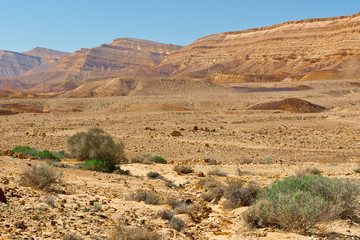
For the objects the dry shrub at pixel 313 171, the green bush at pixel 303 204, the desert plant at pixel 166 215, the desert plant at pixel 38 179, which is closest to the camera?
the green bush at pixel 303 204

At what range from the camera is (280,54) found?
116062 mm

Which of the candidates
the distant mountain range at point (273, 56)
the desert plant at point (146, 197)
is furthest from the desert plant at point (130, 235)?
the distant mountain range at point (273, 56)

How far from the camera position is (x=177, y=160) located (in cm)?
1756

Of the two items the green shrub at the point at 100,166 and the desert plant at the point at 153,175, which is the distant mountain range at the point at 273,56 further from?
the desert plant at the point at 153,175

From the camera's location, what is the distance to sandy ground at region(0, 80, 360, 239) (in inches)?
275

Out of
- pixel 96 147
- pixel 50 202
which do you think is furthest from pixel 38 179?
pixel 96 147

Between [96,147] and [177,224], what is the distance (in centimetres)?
850

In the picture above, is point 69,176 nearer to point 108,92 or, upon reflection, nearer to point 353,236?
point 353,236

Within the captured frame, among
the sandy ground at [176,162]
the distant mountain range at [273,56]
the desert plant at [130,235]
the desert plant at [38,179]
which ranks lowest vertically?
the sandy ground at [176,162]

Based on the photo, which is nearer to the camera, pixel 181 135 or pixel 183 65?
pixel 181 135

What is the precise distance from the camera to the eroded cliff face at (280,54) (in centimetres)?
9519

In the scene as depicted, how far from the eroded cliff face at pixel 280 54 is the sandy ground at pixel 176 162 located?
1860 inches

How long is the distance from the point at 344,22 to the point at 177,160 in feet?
350

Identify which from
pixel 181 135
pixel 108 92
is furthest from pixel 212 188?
pixel 108 92
